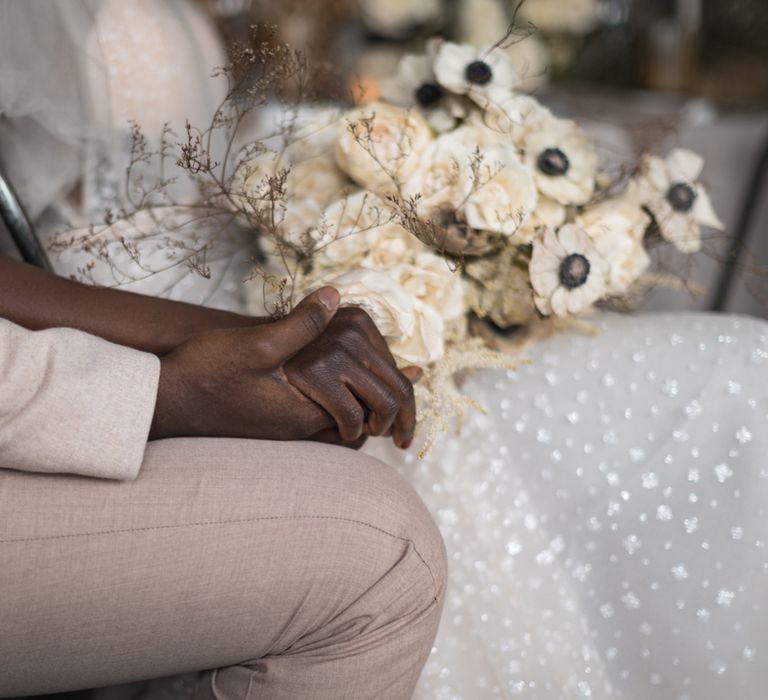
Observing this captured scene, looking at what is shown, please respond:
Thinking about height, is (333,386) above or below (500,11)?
below

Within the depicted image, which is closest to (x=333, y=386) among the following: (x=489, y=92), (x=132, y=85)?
(x=489, y=92)

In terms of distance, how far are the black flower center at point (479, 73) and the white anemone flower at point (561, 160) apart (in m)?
0.07

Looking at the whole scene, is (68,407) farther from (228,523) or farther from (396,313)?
(396,313)

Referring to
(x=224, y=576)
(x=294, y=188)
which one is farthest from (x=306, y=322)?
(x=294, y=188)

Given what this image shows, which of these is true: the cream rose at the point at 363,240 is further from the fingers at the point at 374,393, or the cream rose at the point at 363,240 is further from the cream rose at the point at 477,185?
the fingers at the point at 374,393

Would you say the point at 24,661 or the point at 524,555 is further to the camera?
the point at 524,555

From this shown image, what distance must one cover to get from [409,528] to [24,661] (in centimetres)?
31

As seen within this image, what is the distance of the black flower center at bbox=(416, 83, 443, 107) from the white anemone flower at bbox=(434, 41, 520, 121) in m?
0.03

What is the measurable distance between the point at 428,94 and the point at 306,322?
407mm

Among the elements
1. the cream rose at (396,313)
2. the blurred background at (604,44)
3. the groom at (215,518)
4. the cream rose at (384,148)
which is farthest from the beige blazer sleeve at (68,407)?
the blurred background at (604,44)

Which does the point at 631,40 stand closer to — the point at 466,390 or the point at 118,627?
the point at 466,390

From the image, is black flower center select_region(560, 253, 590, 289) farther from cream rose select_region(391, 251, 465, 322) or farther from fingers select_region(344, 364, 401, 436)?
fingers select_region(344, 364, 401, 436)

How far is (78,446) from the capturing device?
658 mm

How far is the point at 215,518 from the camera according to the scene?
680mm
